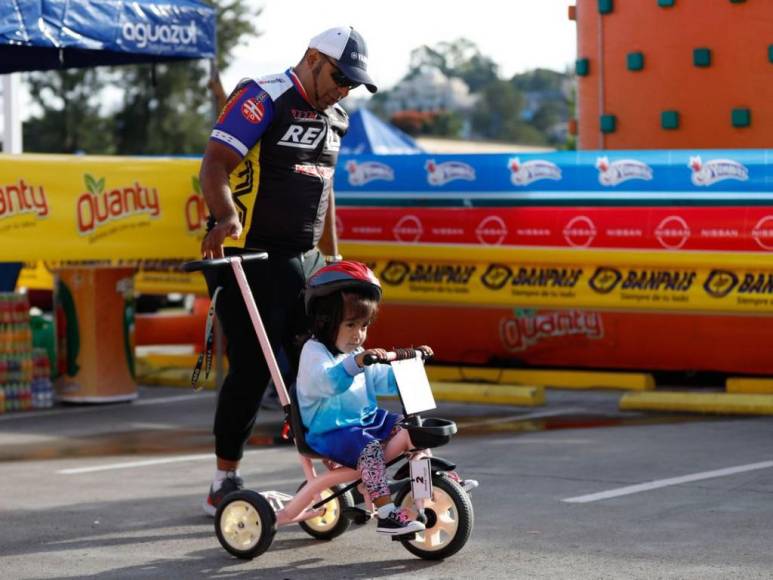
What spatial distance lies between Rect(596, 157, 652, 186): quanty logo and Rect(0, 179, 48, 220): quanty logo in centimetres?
375

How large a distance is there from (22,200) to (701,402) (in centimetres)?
444

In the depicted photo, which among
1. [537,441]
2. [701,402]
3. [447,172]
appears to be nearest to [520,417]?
[701,402]

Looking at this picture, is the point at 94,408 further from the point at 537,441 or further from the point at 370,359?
the point at 370,359

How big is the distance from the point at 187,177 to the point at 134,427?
6.17 feet

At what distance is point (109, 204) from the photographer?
10.3m

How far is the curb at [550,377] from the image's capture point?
35.7 ft

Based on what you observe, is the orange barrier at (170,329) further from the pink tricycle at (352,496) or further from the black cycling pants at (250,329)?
the pink tricycle at (352,496)

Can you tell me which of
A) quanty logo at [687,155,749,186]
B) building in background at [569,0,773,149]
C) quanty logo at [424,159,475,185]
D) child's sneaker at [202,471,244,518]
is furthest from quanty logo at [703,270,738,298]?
child's sneaker at [202,471,244,518]

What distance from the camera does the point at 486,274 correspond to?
1109 centimetres

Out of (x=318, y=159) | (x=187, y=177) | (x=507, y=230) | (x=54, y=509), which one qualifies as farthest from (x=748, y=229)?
(x=54, y=509)

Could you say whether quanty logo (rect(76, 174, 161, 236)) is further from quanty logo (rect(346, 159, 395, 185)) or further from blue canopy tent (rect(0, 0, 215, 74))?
quanty logo (rect(346, 159, 395, 185))

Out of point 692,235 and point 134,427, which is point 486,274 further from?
point 134,427

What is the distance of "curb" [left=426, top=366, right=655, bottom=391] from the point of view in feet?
35.7

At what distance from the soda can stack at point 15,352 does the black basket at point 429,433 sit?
227 inches
